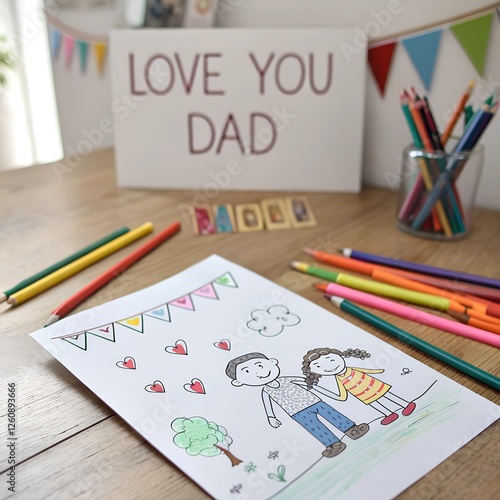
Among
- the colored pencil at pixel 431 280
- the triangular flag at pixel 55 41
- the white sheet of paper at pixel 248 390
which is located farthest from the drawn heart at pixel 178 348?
the triangular flag at pixel 55 41

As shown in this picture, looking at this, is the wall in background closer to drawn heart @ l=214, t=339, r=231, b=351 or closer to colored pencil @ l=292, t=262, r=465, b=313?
colored pencil @ l=292, t=262, r=465, b=313

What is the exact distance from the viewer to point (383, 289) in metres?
0.62

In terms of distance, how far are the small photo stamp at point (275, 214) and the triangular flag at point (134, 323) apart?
0.89 ft

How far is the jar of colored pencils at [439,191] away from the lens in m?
0.72

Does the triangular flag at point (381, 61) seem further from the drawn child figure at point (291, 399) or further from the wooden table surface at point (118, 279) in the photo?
the drawn child figure at point (291, 399)

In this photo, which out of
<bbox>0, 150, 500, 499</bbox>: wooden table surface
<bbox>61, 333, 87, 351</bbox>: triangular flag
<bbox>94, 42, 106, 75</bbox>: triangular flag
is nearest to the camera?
<bbox>0, 150, 500, 499</bbox>: wooden table surface

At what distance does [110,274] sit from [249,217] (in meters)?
0.24

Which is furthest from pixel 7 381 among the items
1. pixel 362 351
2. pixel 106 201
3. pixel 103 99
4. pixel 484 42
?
pixel 103 99

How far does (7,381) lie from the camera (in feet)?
1.60

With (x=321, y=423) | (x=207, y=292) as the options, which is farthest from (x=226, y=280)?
(x=321, y=423)

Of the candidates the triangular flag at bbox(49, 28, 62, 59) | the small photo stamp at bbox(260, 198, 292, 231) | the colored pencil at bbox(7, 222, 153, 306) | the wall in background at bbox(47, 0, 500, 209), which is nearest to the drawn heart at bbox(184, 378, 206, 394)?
the colored pencil at bbox(7, 222, 153, 306)

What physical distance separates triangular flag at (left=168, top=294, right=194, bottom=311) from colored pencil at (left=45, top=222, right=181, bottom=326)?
3.6 inches

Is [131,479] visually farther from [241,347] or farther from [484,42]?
[484,42]

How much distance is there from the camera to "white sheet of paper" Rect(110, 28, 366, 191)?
852 mm
